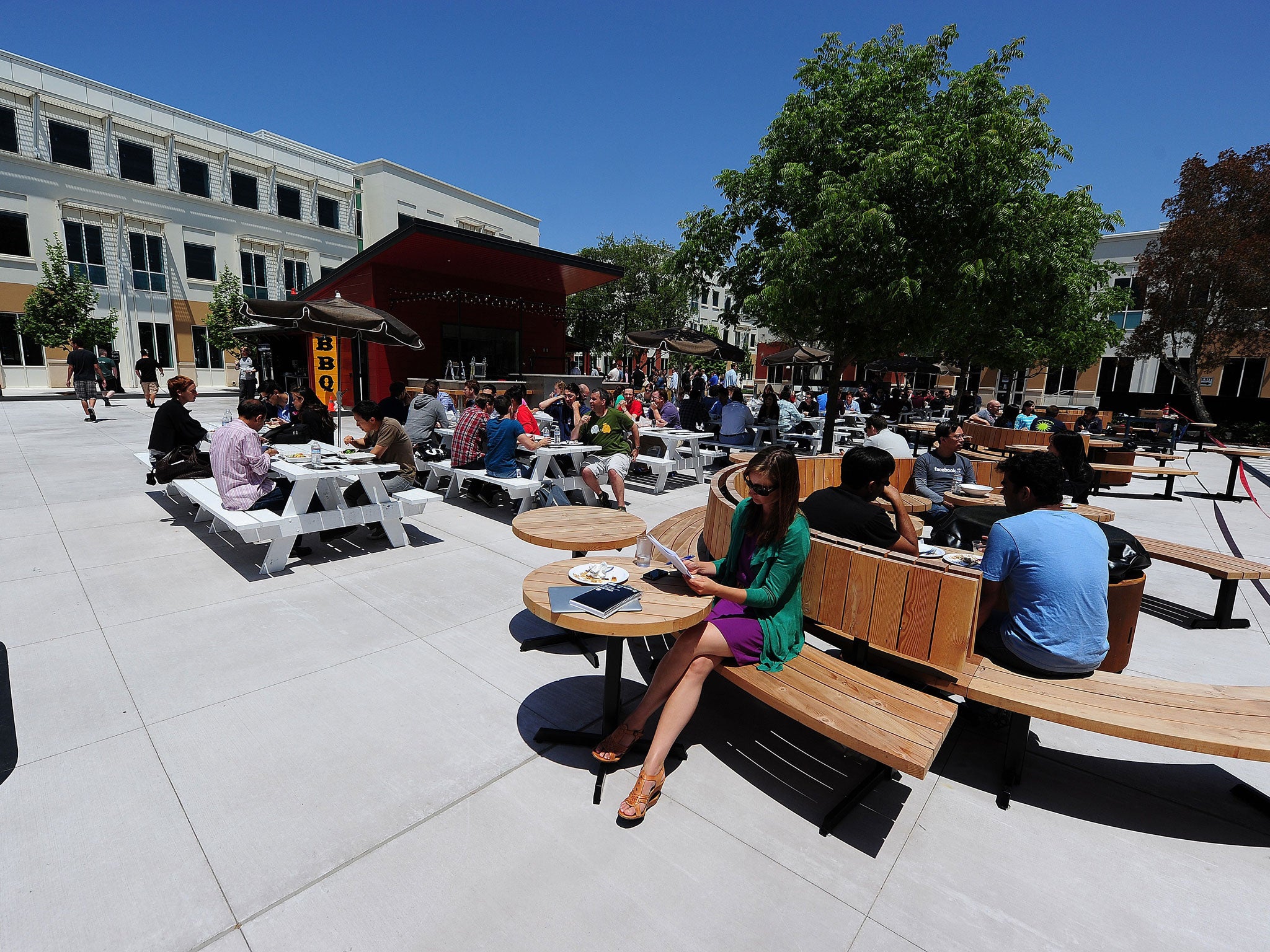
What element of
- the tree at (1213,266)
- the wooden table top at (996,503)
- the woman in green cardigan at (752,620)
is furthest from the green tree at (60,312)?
the tree at (1213,266)

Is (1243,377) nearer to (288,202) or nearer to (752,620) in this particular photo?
(752,620)

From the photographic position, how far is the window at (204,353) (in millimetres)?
31656

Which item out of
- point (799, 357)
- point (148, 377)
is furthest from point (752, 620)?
point (148, 377)

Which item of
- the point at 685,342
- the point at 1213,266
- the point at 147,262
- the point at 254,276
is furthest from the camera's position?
the point at 254,276

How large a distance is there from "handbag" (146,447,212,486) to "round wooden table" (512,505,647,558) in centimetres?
471

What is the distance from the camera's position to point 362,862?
7.47ft

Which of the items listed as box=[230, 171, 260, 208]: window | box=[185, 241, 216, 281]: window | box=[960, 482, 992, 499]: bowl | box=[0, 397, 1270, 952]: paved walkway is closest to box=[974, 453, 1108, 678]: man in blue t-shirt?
box=[0, 397, 1270, 952]: paved walkway

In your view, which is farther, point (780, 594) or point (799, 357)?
point (799, 357)

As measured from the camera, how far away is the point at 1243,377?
28125 mm

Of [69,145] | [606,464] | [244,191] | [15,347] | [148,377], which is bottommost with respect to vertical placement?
[606,464]

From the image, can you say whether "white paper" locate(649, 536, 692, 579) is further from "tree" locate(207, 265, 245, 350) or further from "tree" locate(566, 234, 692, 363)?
"tree" locate(207, 265, 245, 350)

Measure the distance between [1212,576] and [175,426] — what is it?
10.3 metres

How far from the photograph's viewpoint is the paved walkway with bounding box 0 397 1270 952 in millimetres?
2076

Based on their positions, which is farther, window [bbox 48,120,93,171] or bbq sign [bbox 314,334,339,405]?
window [bbox 48,120,93,171]
